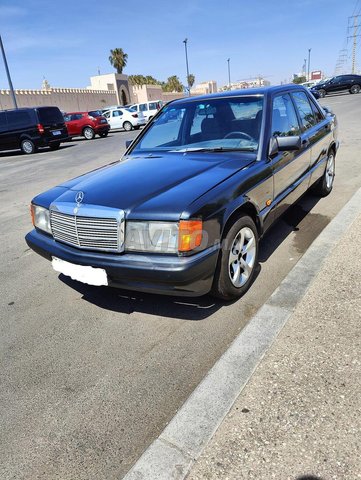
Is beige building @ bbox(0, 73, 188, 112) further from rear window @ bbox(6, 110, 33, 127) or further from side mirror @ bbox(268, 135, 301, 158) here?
side mirror @ bbox(268, 135, 301, 158)

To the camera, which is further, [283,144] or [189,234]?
[283,144]

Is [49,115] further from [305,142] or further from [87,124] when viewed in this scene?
[305,142]

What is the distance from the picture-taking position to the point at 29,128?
16984 mm

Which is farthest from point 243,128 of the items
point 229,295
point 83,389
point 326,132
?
point 83,389

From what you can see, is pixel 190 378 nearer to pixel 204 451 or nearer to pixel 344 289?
pixel 204 451

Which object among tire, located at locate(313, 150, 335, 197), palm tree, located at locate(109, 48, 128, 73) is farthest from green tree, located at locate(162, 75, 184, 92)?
tire, located at locate(313, 150, 335, 197)

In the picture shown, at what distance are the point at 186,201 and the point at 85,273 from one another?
98 centimetres

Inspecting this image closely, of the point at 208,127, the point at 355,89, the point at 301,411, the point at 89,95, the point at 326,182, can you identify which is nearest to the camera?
the point at 301,411

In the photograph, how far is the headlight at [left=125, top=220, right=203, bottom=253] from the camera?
8.54ft

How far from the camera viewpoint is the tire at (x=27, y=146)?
17250mm

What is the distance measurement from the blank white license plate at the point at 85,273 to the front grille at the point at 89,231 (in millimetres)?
160

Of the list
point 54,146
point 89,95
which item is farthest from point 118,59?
point 54,146

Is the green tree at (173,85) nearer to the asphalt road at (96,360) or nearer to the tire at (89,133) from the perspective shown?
the tire at (89,133)

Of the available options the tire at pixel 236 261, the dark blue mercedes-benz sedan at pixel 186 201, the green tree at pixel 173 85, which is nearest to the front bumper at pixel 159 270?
the dark blue mercedes-benz sedan at pixel 186 201
